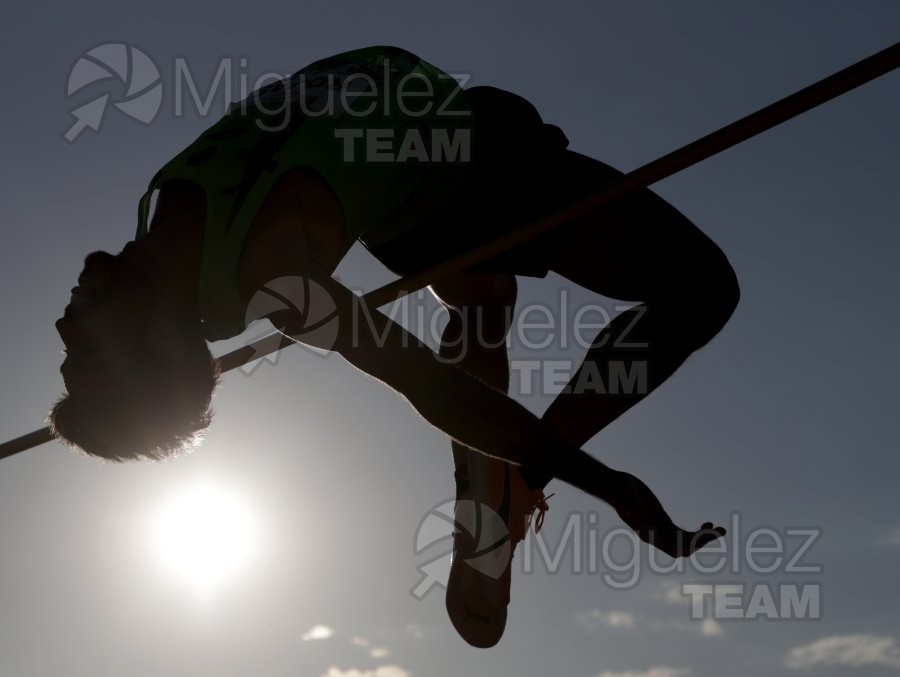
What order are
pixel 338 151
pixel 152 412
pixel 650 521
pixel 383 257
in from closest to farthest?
pixel 650 521, pixel 338 151, pixel 152 412, pixel 383 257

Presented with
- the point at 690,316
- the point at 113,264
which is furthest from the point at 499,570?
the point at 113,264

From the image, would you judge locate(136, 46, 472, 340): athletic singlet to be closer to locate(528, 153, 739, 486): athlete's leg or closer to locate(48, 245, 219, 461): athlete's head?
locate(48, 245, 219, 461): athlete's head

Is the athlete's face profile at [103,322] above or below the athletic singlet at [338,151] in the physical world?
below

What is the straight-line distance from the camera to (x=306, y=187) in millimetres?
2498

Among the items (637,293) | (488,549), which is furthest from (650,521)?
(488,549)

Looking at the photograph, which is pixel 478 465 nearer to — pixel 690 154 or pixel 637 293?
pixel 637 293

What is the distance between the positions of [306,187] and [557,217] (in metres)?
0.63

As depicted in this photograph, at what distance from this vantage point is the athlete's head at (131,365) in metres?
2.53

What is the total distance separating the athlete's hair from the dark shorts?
68cm

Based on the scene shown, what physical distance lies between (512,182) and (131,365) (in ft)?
3.53

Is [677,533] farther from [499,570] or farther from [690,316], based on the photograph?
[499,570]

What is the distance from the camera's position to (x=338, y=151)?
8.34ft

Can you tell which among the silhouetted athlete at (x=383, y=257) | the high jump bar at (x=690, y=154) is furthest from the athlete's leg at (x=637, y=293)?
the high jump bar at (x=690, y=154)

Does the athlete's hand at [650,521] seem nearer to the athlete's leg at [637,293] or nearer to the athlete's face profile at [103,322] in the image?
the athlete's leg at [637,293]
